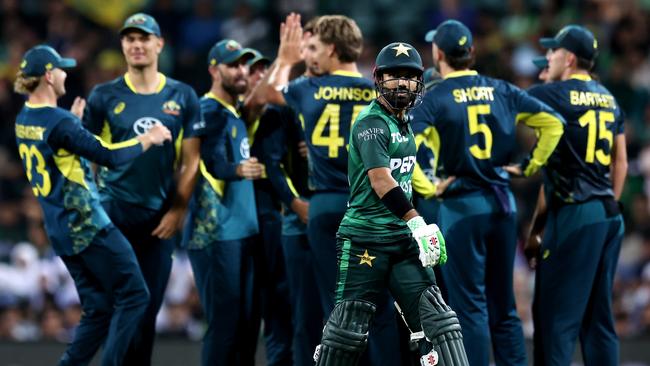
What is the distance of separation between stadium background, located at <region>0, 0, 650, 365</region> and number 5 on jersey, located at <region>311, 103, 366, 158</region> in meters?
3.92

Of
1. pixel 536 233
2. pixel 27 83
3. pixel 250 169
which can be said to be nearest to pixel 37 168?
pixel 27 83

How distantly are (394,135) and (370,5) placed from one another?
8765mm

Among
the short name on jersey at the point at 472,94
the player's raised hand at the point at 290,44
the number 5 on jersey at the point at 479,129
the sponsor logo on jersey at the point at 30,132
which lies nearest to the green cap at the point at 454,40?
the short name on jersey at the point at 472,94

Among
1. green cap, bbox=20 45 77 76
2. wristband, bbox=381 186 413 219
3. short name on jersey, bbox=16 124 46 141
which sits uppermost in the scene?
green cap, bbox=20 45 77 76

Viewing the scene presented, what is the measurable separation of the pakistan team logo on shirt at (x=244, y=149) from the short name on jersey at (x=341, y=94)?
86cm

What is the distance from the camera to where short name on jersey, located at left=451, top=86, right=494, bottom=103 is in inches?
304

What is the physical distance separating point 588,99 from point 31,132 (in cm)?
377

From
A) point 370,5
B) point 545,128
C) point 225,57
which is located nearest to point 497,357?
point 545,128

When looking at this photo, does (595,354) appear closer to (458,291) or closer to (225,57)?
(458,291)

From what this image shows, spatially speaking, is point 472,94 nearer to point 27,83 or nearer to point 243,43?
point 27,83

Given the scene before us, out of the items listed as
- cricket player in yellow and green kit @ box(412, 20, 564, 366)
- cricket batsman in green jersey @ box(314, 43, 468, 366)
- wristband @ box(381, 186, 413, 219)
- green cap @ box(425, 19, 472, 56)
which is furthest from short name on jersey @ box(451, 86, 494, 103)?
wristband @ box(381, 186, 413, 219)

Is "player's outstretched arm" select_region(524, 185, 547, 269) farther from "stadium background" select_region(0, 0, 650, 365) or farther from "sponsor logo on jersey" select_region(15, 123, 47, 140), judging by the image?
"sponsor logo on jersey" select_region(15, 123, 47, 140)

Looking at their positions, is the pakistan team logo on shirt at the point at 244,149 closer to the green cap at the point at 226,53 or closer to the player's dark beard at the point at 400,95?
the green cap at the point at 226,53

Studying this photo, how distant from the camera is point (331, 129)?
7.67 metres
